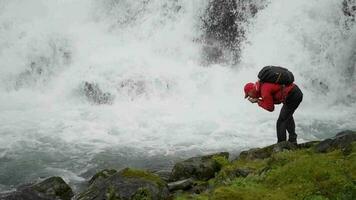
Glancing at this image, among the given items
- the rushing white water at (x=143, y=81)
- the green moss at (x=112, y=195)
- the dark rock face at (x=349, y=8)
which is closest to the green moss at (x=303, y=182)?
the green moss at (x=112, y=195)

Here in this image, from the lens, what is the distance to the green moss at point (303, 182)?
589 centimetres

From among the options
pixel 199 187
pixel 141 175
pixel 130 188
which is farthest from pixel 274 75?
pixel 130 188

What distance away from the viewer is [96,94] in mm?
17844

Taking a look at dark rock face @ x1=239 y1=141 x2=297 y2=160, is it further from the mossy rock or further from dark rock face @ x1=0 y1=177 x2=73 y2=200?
dark rock face @ x1=0 y1=177 x2=73 y2=200

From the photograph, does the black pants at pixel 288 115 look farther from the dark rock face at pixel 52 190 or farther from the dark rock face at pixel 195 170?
the dark rock face at pixel 52 190

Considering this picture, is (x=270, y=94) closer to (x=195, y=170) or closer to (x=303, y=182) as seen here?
(x=195, y=170)

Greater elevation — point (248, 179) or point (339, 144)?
point (339, 144)

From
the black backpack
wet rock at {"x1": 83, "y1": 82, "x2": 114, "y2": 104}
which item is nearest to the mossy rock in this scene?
the black backpack

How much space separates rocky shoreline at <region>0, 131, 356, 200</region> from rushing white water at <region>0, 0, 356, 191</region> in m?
4.17

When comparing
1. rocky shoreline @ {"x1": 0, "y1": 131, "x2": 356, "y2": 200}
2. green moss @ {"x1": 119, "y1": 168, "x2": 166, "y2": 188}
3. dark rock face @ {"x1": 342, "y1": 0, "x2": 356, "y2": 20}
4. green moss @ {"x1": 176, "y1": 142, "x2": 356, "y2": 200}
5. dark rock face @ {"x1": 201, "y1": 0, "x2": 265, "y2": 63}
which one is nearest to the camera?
green moss @ {"x1": 176, "y1": 142, "x2": 356, "y2": 200}

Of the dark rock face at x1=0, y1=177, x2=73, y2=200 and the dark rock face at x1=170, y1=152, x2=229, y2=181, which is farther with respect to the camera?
the dark rock face at x1=0, y1=177, x2=73, y2=200

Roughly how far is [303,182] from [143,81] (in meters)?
12.2

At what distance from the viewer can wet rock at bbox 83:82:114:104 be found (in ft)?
58.0

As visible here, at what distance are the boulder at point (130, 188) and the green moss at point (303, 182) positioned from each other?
0.47 m
